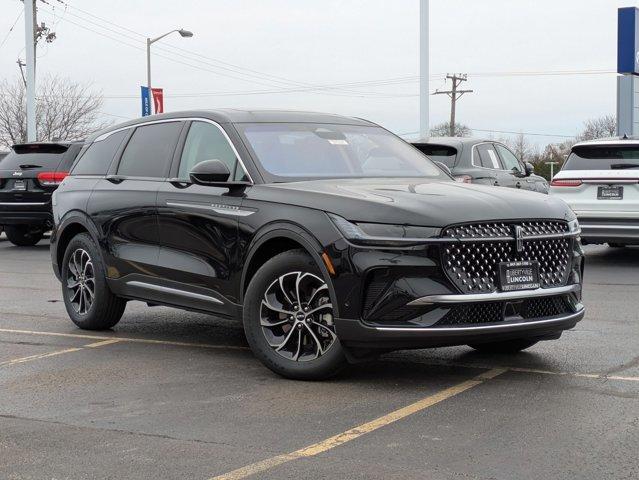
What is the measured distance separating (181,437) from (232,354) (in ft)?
7.59

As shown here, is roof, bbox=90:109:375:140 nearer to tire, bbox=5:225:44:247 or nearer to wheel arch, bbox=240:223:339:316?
wheel arch, bbox=240:223:339:316

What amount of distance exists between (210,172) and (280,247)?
71 cm

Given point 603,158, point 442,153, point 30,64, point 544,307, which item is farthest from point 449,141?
point 30,64

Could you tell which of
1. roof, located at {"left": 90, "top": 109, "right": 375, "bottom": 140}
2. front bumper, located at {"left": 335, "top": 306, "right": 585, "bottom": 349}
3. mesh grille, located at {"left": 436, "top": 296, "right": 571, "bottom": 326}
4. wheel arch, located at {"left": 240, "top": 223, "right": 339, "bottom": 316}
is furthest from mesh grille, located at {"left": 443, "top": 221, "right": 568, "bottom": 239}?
roof, located at {"left": 90, "top": 109, "right": 375, "bottom": 140}

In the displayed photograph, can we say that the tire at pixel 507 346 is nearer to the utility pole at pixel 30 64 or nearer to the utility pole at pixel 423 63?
the utility pole at pixel 423 63

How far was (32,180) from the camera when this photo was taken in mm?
18078

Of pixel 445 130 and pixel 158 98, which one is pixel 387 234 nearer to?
pixel 158 98

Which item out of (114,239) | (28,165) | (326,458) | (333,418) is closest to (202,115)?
(114,239)

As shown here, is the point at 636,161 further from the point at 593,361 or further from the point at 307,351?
the point at 307,351

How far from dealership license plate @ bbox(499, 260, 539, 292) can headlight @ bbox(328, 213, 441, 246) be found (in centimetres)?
52

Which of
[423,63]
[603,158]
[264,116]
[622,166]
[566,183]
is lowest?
[566,183]

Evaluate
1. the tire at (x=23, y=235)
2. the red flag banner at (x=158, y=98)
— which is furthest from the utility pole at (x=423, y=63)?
the tire at (x=23, y=235)

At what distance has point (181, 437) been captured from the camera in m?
5.20

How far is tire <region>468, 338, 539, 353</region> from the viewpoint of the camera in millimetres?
7202
